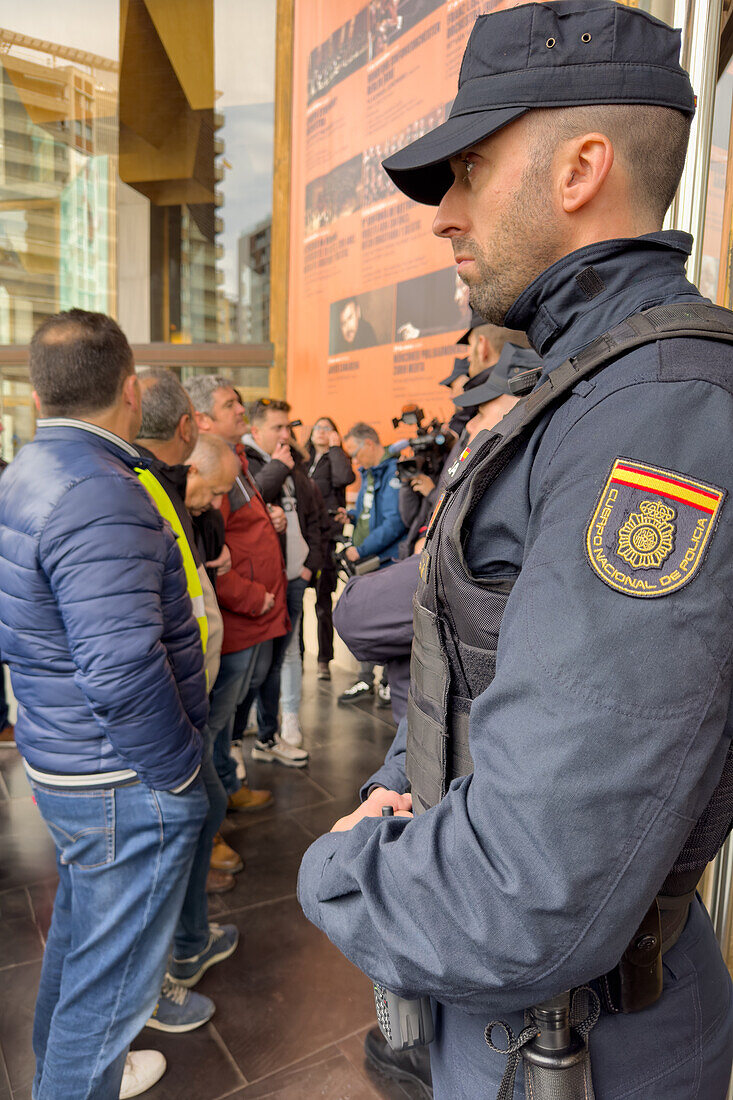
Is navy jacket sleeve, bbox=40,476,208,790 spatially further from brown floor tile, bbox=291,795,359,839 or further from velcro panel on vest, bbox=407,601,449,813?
brown floor tile, bbox=291,795,359,839

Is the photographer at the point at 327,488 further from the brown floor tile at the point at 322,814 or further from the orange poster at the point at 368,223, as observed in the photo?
the brown floor tile at the point at 322,814

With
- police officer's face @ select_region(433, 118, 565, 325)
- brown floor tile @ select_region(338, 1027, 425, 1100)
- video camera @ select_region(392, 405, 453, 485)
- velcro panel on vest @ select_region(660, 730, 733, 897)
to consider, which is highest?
police officer's face @ select_region(433, 118, 565, 325)

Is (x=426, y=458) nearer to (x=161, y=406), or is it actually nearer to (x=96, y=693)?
(x=161, y=406)

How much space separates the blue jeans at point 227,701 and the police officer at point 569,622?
2.18 m

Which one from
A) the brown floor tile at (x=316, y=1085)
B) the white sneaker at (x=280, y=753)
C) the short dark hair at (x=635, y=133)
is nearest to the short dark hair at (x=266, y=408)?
the white sneaker at (x=280, y=753)

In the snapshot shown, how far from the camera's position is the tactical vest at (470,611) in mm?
702

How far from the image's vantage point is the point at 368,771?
4066 millimetres

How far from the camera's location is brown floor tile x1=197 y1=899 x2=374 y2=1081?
218 cm

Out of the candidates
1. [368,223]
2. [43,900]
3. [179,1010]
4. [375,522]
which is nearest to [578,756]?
[179,1010]

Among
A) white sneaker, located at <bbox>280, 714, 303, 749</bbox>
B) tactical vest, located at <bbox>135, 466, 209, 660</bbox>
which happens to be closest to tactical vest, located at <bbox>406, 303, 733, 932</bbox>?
tactical vest, located at <bbox>135, 466, 209, 660</bbox>

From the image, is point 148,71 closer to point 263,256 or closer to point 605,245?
point 263,256

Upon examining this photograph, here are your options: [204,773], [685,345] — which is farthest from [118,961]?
[685,345]

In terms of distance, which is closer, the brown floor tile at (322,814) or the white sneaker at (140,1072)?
the white sneaker at (140,1072)

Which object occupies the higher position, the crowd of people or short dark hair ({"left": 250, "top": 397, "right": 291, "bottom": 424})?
short dark hair ({"left": 250, "top": 397, "right": 291, "bottom": 424})
